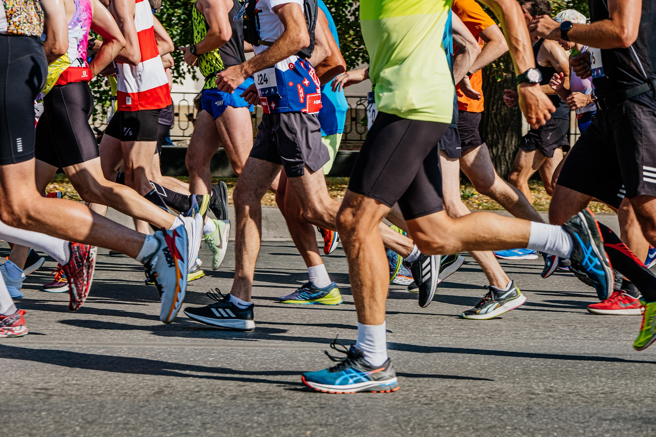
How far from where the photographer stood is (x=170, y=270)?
4121mm

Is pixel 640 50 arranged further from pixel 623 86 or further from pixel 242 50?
pixel 242 50

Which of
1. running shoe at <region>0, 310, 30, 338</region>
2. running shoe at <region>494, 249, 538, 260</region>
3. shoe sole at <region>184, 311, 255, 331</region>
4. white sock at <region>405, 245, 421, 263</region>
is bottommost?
running shoe at <region>494, 249, 538, 260</region>

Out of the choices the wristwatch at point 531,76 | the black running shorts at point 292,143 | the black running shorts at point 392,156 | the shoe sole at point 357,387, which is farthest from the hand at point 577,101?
the shoe sole at point 357,387

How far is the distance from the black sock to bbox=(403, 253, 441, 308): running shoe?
1.00 m

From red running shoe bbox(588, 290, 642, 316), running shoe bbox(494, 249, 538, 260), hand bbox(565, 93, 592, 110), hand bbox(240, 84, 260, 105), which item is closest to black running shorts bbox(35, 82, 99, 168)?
hand bbox(240, 84, 260, 105)

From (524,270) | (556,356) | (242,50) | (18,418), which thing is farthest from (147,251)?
(524,270)

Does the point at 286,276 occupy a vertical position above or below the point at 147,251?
below

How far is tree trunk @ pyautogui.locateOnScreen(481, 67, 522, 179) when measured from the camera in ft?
47.3

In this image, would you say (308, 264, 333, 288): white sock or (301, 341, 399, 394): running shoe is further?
(308, 264, 333, 288): white sock

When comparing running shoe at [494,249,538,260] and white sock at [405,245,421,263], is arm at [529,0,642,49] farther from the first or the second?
running shoe at [494,249,538,260]

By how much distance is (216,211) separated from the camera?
22.9ft

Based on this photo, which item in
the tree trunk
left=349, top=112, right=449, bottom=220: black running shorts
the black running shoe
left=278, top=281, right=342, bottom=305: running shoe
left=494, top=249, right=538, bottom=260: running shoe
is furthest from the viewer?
the tree trunk

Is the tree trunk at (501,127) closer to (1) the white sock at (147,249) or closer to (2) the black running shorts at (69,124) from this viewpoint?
(2) the black running shorts at (69,124)

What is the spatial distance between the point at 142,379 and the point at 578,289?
3.80 metres
